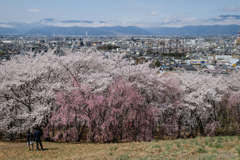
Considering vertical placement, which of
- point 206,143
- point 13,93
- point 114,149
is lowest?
point 114,149

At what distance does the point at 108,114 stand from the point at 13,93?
6.29m

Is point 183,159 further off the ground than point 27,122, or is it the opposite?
point 183,159

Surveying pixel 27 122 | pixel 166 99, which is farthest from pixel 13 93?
pixel 166 99

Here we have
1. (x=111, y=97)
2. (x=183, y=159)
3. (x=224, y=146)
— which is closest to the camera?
(x=183, y=159)

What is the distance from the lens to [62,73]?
13.8m

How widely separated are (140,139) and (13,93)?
8418 mm

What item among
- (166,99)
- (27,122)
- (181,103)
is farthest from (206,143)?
(27,122)

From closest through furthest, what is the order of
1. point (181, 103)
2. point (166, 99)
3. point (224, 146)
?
point (224, 146), point (181, 103), point (166, 99)

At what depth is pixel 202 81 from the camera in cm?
1540

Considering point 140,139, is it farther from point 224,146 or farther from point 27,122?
point 27,122

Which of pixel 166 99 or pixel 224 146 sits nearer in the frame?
pixel 224 146

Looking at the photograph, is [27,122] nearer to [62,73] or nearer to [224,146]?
[62,73]

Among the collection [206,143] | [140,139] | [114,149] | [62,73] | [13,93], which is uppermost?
[62,73]

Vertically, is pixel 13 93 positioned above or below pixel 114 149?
above
